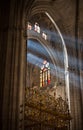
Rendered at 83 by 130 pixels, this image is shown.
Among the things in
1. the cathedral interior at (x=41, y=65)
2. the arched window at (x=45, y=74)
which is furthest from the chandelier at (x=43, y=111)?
the arched window at (x=45, y=74)

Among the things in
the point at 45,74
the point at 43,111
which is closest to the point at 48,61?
the point at 45,74

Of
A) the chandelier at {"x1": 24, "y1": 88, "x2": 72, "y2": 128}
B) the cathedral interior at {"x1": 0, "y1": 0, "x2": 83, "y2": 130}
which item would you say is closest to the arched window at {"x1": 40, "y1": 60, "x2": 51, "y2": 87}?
the cathedral interior at {"x1": 0, "y1": 0, "x2": 83, "y2": 130}

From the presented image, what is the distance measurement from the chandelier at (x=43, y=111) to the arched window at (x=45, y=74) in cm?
685

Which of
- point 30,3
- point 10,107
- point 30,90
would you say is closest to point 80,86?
point 30,90

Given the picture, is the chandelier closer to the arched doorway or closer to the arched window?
the arched doorway

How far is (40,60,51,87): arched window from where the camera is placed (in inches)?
854

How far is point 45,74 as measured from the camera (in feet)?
72.8

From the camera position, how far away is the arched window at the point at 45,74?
21.7 metres

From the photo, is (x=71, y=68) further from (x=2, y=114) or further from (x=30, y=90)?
(x=2, y=114)

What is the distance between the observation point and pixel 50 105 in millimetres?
13508

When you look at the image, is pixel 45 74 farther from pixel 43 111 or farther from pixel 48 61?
pixel 43 111

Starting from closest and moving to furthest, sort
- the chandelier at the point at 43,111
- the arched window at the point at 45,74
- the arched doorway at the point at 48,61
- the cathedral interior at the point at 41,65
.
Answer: the cathedral interior at the point at 41,65 < the chandelier at the point at 43,111 < the arched doorway at the point at 48,61 < the arched window at the point at 45,74

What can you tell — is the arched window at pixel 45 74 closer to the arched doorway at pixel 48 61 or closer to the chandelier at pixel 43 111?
the arched doorway at pixel 48 61

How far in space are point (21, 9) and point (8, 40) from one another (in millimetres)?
2196
